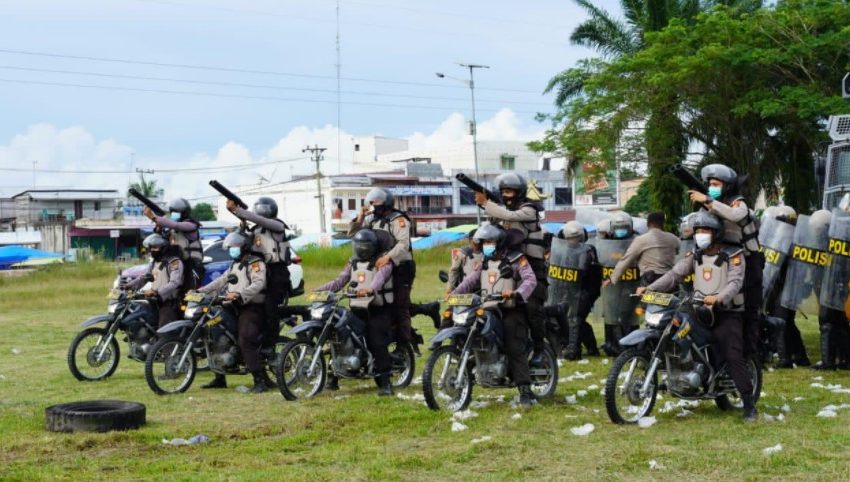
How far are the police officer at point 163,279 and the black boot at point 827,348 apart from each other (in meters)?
7.54

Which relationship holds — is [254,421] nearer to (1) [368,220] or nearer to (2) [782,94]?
(1) [368,220]

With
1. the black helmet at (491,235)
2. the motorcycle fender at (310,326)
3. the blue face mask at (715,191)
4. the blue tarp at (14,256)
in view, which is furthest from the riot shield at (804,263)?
the blue tarp at (14,256)

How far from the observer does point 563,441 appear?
29.0 feet

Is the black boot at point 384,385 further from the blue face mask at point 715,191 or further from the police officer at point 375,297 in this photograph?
the blue face mask at point 715,191

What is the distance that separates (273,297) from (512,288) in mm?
3177

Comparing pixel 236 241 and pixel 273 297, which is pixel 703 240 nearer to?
pixel 273 297

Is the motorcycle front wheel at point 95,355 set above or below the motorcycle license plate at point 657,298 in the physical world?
below

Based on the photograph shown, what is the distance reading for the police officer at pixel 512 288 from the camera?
1057 cm

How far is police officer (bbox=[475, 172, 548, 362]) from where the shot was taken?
35.6 feet

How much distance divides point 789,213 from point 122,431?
827 centimetres

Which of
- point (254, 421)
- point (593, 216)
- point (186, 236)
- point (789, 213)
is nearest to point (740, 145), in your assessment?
point (593, 216)

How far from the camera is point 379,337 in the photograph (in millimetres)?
11773

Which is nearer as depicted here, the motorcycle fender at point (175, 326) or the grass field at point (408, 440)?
the grass field at point (408, 440)

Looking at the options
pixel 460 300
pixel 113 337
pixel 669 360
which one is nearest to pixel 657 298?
pixel 669 360
